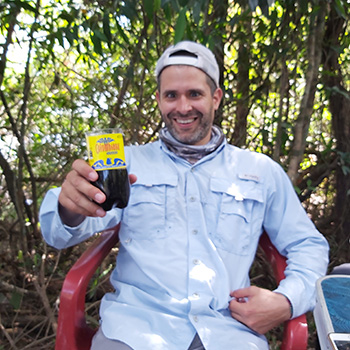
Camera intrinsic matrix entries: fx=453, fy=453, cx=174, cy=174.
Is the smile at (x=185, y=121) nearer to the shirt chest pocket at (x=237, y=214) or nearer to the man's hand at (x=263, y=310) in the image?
the shirt chest pocket at (x=237, y=214)

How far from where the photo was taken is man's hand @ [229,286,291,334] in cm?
173

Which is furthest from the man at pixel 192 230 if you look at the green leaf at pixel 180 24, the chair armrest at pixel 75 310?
the green leaf at pixel 180 24

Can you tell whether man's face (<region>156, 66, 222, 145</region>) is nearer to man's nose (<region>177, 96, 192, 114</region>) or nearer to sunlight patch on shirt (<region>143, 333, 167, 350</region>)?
man's nose (<region>177, 96, 192, 114</region>)

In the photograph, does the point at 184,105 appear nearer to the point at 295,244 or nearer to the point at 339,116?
the point at 295,244

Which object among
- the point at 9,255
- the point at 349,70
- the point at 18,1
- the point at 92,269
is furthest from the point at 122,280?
the point at 349,70

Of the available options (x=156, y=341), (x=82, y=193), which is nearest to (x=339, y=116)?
(x=156, y=341)

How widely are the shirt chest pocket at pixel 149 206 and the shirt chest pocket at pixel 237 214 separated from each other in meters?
0.21

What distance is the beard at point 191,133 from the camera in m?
2.15

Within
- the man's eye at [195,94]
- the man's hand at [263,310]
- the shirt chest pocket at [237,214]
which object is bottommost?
the man's hand at [263,310]

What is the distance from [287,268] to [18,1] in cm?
181

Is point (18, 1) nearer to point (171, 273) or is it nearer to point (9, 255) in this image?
point (171, 273)

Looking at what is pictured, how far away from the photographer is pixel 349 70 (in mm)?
3840

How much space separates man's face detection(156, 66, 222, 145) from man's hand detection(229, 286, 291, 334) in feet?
2.64

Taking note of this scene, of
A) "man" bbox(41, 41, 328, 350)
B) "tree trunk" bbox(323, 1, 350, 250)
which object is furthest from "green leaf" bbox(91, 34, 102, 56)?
"tree trunk" bbox(323, 1, 350, 250)
